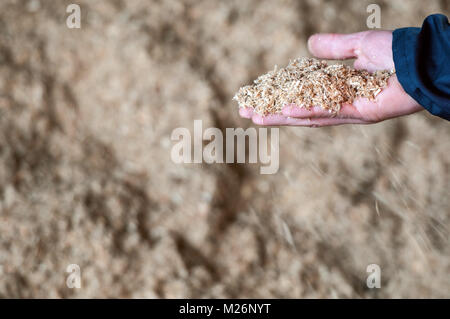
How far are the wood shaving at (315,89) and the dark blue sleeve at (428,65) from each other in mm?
117

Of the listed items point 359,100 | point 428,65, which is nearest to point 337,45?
point 359,100

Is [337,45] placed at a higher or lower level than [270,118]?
higher

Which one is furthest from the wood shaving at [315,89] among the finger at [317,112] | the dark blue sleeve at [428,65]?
the dark blue sleeve at [428,65]

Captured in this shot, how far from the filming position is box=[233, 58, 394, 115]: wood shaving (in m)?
1.09

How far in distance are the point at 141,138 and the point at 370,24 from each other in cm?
91

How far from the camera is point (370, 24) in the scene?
5.24ft

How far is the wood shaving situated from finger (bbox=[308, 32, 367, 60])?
11cm

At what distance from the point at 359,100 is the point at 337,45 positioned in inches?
Result: 9.7

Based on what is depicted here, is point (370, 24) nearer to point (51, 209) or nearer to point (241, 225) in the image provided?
point (241, 225)

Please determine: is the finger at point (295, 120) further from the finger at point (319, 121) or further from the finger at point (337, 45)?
the finger at point (337, 45)

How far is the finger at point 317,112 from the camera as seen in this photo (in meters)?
1.10

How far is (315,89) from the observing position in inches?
43.1

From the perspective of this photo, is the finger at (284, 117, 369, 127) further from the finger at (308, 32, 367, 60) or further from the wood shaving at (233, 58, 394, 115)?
the finger at (308, 32, 367, 60)

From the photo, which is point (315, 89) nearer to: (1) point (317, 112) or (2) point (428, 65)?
(1) point (317, 112)
